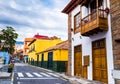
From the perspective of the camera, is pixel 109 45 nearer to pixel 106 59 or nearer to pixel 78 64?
pixel 106 59

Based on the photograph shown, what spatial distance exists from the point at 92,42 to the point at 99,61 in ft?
5.66

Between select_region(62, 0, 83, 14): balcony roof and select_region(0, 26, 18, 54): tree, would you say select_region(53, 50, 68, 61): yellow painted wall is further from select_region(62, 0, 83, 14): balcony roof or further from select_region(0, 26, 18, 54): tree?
select_region(0, 26, 18, 54): tree

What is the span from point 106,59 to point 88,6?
16.5 feet

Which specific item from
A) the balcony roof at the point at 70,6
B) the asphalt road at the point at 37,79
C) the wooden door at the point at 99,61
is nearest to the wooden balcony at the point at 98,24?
the wooden door at the point at 99,61

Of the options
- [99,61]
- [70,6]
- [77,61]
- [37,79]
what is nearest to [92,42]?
[99,61]

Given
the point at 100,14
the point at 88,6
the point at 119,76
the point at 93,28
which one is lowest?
the point at 119,76

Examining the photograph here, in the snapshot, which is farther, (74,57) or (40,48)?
(40,48)

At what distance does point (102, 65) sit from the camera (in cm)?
1229

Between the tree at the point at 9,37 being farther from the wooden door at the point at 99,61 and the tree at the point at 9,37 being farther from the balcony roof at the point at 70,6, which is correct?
the wooden door at the point at 99,61

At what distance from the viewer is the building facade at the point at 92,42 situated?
38.0ft

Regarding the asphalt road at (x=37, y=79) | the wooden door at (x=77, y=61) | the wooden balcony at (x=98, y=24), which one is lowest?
the asphalt road at (x=37, y=79)

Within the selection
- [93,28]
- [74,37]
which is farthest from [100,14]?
[74,37]

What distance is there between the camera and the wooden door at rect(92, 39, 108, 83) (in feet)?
39.4

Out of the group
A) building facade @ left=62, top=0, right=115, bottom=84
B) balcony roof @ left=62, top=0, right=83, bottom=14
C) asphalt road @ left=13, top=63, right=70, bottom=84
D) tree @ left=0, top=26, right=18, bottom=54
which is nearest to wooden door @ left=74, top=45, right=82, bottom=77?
building facade @ left=62, top=0, right=115, bottom=84
